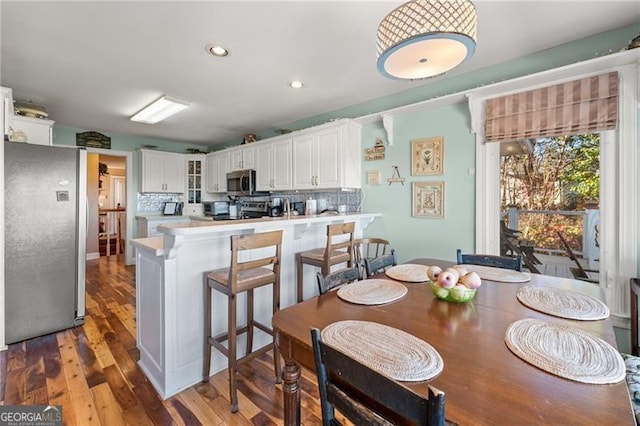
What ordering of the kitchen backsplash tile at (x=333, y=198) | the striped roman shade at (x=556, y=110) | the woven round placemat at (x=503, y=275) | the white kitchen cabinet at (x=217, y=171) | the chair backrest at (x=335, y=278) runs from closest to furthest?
1. the chair backrest at (x=335, y=278)
2. the woven round placemat at (x=503, y=275)
3. the striped roman shade at (x=556, y=110)
4. the kitchen backsplash tile at (x=333, y=198)
5. the white kitchen cabinet at (x=217, y=171)

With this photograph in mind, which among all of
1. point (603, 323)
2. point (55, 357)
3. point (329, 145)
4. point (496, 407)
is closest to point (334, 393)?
point (496, 407)

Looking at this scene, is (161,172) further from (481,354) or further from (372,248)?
(481,354)

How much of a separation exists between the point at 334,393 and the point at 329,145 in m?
2.98

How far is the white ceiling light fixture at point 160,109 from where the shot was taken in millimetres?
3269

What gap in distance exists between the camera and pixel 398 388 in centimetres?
61

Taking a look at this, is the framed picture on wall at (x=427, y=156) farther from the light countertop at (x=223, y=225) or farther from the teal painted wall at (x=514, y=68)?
the light countertop at (x=223, y=225)

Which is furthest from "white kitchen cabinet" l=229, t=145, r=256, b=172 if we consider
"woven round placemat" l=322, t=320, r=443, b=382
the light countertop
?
"woven round placemat" l=322, t=320, r=443, b=382

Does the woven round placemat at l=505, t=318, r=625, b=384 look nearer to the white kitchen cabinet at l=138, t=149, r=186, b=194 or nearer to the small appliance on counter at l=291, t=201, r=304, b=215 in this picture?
the small appliance on counter at l=291, t=201, r=304, b=215

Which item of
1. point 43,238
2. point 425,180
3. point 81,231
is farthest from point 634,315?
point 43,238

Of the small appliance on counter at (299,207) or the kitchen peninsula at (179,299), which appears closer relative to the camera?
the kitchen peninsula at (179,299)

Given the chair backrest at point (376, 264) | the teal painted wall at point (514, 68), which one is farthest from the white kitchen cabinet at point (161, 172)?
the chair backrest at point (376, 264)

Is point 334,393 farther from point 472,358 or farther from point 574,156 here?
point 574,156

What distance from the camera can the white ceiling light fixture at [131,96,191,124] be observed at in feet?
10.7

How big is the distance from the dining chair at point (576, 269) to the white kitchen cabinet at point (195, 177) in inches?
229
